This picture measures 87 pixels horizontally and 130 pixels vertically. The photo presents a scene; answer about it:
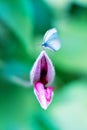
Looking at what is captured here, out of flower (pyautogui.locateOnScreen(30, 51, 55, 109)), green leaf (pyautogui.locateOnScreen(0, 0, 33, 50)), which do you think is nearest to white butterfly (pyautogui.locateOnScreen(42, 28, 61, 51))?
flower (pyautogui.locateOnScreen(30, 51, 55, 109))

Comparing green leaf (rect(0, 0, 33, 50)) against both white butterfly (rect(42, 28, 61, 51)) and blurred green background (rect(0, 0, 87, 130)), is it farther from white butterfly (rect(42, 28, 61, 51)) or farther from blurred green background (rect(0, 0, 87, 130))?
white butterfly (rect(42, 28, 61, 51))

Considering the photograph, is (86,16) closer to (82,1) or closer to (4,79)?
(82,1)

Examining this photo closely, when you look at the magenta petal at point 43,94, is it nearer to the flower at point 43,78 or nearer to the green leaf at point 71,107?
the flower at point 43,78

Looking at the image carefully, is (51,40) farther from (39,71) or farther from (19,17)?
(19,17)

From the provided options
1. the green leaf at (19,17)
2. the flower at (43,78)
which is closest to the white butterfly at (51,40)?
the flower at (43,78)

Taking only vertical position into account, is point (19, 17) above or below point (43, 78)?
above

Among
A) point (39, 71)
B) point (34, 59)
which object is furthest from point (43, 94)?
point (34, 59)
